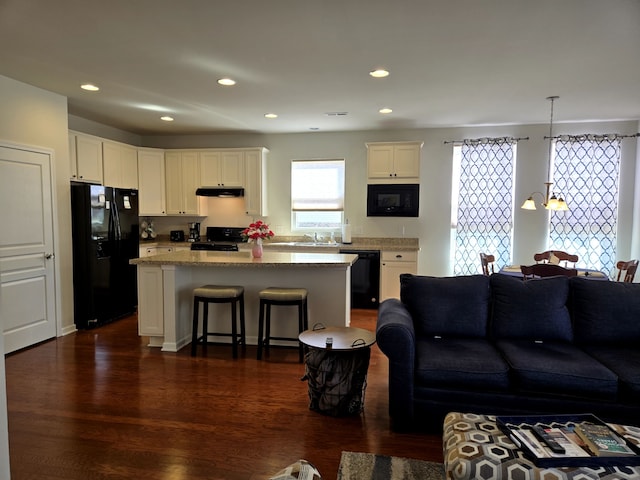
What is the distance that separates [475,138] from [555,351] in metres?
4.00

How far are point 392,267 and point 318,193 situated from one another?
173 centimetres

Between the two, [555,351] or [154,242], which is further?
[154,242]

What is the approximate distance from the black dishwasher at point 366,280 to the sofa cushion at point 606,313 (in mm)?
2937

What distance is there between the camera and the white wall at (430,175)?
17.8 ft

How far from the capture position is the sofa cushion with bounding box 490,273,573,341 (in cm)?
277

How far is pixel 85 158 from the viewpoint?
4.90 m

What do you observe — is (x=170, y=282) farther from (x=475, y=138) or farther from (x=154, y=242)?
(x=475, y=138)

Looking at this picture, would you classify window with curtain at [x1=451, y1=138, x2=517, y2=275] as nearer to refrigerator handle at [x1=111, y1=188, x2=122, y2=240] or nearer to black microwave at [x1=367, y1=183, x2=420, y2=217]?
black microwave at [x1=367, y1=183, x2=420, y2=217]

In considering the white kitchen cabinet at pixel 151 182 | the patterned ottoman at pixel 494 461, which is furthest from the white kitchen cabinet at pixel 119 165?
the patterned ottoman at pixel 494 461

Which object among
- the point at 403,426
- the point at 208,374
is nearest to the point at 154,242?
the point at 208,374

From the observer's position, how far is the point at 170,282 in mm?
3852

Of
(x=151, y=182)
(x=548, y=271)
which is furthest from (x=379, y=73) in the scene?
(x=151, y=182)

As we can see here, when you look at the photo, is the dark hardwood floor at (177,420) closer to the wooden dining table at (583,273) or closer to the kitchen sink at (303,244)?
the wooden dining table at (583,273)

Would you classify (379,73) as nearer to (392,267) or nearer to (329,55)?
(329,55)
